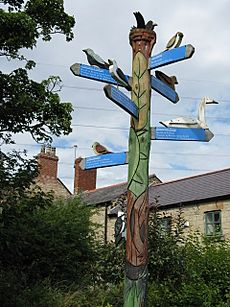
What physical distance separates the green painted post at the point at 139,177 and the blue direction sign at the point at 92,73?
0.89 feet

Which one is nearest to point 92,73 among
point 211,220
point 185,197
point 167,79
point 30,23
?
point 167,79

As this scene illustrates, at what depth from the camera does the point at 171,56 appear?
17.3 ft

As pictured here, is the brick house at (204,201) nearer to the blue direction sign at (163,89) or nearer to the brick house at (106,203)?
the brick house at (106,203)

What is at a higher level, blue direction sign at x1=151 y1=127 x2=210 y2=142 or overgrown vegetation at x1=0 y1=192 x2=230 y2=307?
blue direction sign at x1=151 y1=127 x2=210 y2=142

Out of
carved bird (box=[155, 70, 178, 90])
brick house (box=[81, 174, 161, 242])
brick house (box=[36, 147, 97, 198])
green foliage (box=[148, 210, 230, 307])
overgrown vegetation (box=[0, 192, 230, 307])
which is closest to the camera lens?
carved bird (box=[155, 70, 178, 90])

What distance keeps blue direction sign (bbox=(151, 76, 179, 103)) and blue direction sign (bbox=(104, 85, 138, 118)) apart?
356 millimetres

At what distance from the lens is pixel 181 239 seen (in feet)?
34.4

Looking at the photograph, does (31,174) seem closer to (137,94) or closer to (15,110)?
(15,110)

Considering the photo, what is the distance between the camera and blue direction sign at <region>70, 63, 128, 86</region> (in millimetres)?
5047

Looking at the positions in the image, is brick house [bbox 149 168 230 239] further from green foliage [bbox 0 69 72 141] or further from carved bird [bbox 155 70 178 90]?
carved bird [bbox 155 70 178 90]

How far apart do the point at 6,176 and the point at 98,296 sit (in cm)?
345

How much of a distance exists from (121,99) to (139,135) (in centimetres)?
61

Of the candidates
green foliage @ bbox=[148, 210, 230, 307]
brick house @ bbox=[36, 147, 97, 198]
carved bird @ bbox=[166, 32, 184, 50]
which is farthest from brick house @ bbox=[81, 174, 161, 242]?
carved bird @ bbox=[166, 32, 184, 50]

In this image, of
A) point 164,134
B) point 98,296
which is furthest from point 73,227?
point 164,134
